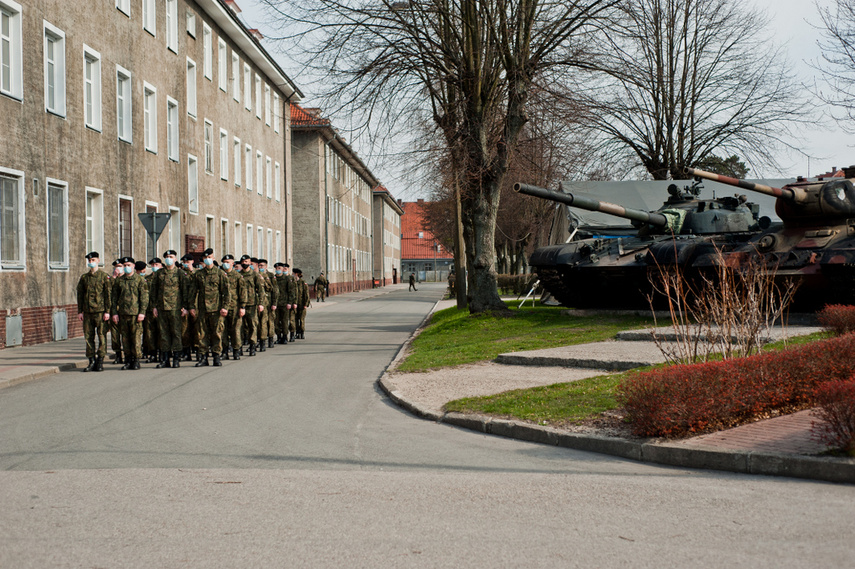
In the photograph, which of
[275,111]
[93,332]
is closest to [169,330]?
[93,332]

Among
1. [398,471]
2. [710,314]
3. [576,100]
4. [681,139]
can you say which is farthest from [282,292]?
[681,139]

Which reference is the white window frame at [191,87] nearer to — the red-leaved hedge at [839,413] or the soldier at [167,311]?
the soldier at [167,311]

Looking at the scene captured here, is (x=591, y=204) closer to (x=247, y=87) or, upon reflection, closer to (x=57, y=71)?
(x=57, y=71)

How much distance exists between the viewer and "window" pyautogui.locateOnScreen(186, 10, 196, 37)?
31766 millimetres

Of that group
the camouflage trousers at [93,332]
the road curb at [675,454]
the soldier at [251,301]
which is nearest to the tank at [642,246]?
the soldier at [251,301]

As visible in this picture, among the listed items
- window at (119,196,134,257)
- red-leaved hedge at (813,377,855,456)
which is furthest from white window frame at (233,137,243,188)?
red-leaved hedge at (813,377,855,456)

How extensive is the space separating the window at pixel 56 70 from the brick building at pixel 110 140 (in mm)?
32

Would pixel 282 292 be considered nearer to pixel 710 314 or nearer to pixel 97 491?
pixel 710 314

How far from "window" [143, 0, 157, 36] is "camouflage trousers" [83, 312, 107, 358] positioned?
14.6 metres

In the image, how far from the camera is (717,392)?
7.86 m

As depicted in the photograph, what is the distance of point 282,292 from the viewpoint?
20.4 metres

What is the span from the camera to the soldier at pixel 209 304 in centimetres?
1570

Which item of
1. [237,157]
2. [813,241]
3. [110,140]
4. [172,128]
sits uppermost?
[237,157]

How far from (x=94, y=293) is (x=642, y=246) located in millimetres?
11611
